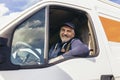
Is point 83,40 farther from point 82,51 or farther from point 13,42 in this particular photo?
point 13,42

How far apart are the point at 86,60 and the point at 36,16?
3.06 ft

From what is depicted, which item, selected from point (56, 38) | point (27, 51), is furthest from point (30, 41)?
point (56, 38)

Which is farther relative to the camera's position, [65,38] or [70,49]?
[65,38]

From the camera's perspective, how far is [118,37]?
21.1 feet

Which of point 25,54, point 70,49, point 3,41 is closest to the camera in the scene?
point 3,41

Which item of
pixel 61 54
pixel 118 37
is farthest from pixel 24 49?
pixel 118 37

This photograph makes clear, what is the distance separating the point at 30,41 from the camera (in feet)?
16.0

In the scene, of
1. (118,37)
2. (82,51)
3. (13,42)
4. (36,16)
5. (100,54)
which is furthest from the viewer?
(118,37)

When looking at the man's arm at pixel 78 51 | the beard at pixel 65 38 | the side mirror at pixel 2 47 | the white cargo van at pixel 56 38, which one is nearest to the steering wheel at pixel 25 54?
the white cargo van at pixel 56 38

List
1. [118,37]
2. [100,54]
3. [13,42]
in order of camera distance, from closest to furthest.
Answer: [13,42], [100,54], [118,37]

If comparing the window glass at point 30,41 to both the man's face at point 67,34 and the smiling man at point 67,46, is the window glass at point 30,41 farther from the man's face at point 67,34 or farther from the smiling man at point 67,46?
the man's face at point 67,34

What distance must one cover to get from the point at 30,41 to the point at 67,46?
3.05ft

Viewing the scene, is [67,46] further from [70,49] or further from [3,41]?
[3,41]

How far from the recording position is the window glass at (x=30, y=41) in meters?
4.67
